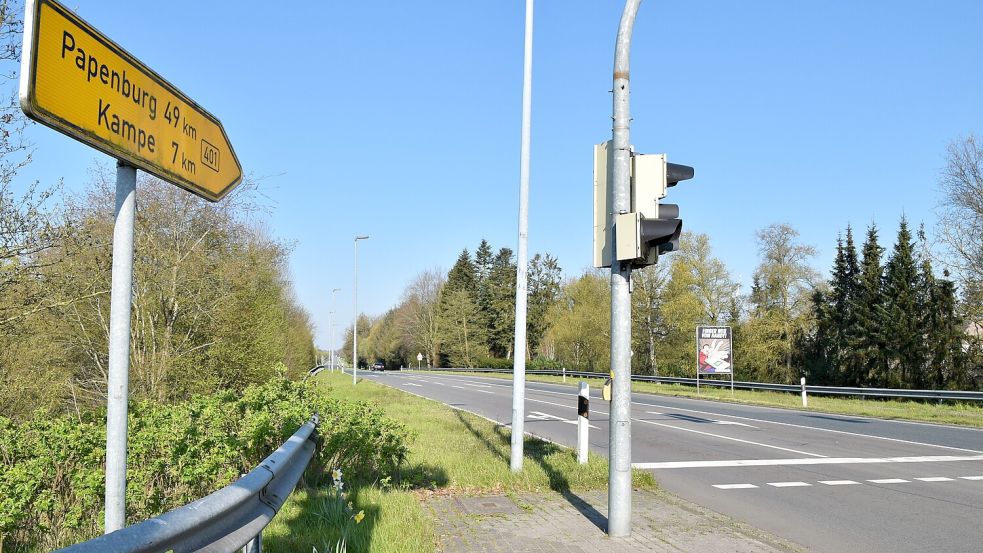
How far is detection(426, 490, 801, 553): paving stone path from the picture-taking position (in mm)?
5895

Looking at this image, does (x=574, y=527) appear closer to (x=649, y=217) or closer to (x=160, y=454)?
(x=649, y=217)

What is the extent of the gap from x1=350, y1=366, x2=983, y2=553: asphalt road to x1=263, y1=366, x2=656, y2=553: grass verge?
1392mm

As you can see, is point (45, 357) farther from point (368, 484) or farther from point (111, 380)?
point (111, 380)

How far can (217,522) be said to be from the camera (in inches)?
87.7

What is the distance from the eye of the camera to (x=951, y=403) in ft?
93.9

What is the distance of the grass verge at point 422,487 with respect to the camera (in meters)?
5.39

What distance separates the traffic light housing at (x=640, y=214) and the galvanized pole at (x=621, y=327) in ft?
0.29

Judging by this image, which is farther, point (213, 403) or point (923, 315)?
point (923, 315)

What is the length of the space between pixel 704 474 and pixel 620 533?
15.9 feet

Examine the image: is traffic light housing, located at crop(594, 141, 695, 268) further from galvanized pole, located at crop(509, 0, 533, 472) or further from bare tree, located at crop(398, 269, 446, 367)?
bare tree, located at crop(398, 269, 446, 367)

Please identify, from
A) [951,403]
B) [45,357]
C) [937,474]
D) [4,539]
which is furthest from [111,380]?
[951,403]

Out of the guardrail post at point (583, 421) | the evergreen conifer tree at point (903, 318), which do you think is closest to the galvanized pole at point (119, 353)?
the guardrail post at point (583, 421)

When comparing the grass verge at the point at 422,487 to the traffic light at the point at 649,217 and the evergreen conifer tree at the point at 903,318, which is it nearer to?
the traffic light at the point at 649,217

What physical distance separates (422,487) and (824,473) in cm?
618
